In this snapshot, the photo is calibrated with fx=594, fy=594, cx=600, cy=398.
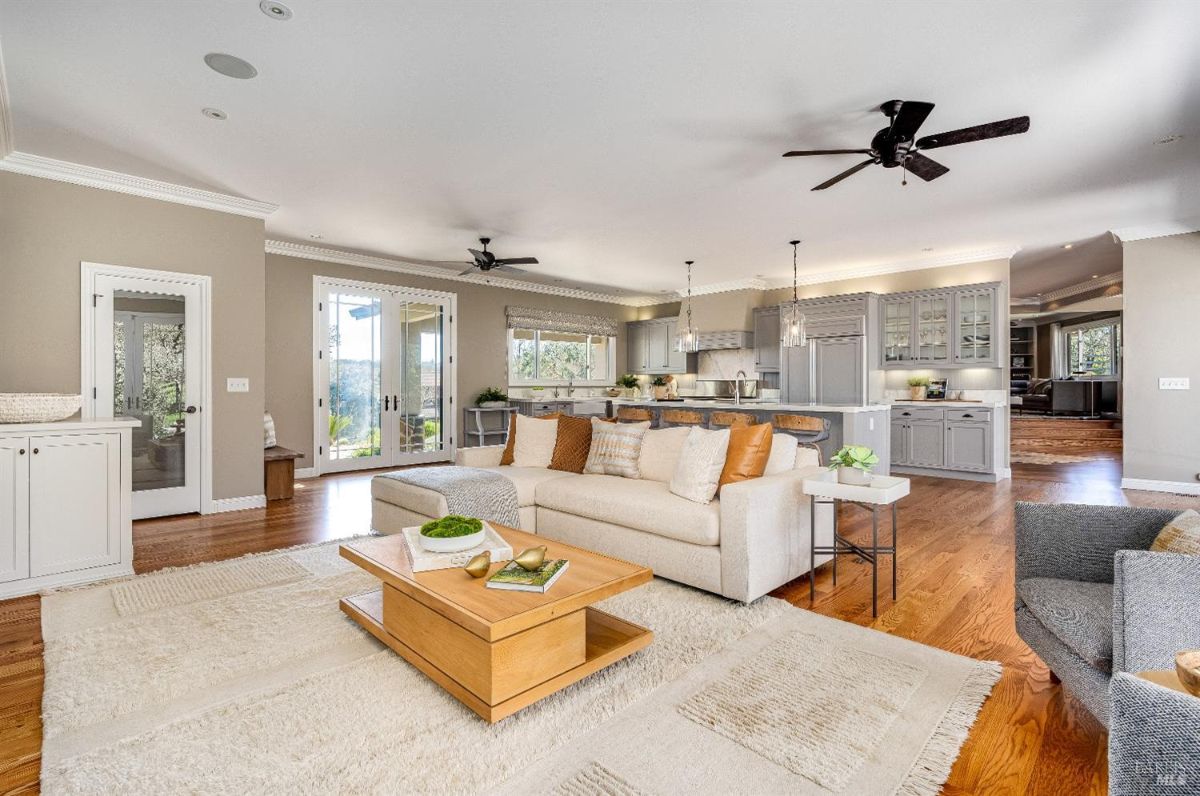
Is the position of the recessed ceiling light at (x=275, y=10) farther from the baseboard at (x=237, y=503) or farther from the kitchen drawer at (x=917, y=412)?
the kitchen drawer at (x=917, y=412)

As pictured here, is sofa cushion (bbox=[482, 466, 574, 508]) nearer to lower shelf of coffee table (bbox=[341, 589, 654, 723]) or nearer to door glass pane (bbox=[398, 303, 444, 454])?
lower shelf of coffee table (bbox=[341, 589, 654, 723])

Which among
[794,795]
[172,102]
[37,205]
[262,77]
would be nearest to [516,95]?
[262,77]

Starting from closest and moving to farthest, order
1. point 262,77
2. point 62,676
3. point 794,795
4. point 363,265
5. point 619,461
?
point 794,795 → point 62,676 → point 262,77 → point 619,461 → point 363,265

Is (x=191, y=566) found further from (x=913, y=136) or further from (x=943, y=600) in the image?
(x=913, y=136)

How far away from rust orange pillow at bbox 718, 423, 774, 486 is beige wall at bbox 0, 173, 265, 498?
4.19 m

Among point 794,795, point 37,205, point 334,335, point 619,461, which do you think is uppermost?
point 37,205

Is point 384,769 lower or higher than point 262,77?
lower

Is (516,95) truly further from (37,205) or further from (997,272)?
(997,272)

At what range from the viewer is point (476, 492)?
11.6 ft

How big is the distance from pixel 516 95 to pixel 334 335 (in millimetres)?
4880

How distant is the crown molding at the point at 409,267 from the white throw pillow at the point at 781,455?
504 centimetres

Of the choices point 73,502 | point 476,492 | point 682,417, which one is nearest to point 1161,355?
point 682,417

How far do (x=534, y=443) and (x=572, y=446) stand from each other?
1.15 feet

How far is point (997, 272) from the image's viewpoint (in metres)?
6.81
